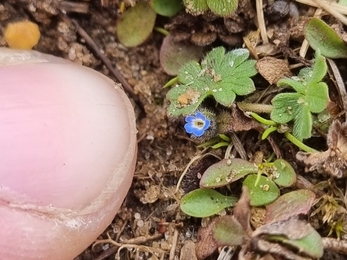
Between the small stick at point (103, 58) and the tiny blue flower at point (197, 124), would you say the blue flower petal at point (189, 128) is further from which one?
the small stick at point (103, 58)

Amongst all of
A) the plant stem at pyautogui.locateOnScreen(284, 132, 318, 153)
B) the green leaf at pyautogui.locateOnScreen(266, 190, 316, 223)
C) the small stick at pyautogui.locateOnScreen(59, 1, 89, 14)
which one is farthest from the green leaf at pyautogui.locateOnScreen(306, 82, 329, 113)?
the small stick at pyautogui.locateOnScreen(59, 1, 89, 14)

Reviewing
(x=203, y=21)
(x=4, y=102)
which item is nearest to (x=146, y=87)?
(x=203, y=21)

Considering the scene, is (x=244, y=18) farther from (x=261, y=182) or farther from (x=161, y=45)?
(x=261, y=182)

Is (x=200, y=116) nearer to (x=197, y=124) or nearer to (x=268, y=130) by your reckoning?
(x=197, y=124)

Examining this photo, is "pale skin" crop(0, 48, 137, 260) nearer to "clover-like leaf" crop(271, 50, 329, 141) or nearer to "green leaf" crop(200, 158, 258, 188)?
"green leaf" crop(200, 158, 258, 188)

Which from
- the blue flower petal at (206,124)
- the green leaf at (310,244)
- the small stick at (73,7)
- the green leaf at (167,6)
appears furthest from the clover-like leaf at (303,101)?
the small stick at (73,7)

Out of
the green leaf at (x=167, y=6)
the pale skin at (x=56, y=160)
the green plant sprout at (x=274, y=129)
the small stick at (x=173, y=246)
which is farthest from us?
the green leaf at (x=167, y=6)
